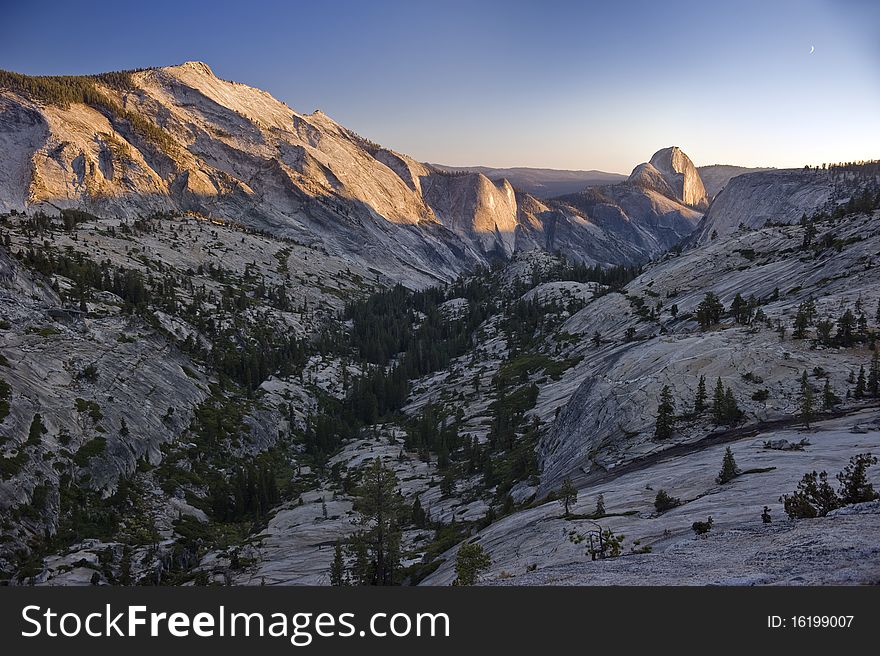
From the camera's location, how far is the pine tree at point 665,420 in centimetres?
4719

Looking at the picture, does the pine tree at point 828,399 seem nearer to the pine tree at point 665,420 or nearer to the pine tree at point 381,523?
the pine tree at point 665,420

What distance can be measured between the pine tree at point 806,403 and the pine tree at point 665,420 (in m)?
10.5

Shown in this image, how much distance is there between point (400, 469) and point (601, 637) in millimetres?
→ 84137

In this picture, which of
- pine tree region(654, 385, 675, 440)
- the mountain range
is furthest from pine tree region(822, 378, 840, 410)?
pine tree region(654, 385, 675, 440)

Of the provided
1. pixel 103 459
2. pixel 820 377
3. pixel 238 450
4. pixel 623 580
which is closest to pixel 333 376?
pixel 238 450

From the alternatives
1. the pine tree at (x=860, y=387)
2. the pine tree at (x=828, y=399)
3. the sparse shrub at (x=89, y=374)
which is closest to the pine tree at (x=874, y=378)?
the pine tree at (x=860, y=387)

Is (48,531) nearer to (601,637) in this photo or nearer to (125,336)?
(125,336)

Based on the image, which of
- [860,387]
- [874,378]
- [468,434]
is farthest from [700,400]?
[468,434]

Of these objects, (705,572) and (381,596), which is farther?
(705,572)

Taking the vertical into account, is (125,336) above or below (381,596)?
above

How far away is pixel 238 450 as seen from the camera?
311 ft

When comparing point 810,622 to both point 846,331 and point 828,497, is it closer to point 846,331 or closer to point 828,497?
point 828,497

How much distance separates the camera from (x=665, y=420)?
47.4 m

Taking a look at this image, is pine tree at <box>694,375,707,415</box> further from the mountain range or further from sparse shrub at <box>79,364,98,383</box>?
sparse shrub at <box>79,364,98,383</box>
